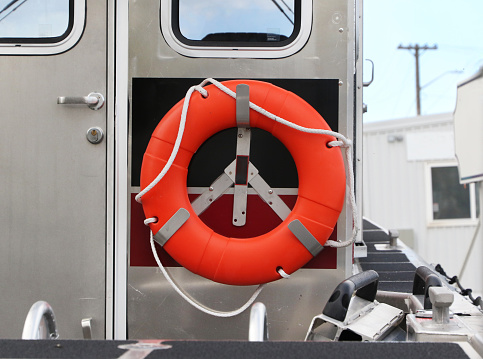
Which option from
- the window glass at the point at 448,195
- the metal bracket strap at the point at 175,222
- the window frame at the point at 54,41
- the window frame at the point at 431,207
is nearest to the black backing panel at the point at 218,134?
the metal bracket strap at the point at 175,222

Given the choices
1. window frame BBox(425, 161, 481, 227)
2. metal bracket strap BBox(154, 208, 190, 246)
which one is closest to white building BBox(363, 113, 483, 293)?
window frame BBox(425, 161, 481, 227)

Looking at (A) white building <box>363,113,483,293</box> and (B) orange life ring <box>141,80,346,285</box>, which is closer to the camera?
(B) orange life ring <box>141,80,346,285</box>

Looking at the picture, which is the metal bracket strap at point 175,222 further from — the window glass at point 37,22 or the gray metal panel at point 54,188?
the window glass at point 37,22

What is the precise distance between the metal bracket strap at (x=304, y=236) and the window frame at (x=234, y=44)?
2.31 ft

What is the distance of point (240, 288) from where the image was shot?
2.64 m

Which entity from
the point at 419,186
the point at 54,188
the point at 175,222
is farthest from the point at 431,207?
the point at 54,188

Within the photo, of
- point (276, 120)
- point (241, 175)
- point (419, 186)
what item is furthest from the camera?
point (419, 186)

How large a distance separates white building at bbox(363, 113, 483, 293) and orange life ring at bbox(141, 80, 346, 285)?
7456 mm

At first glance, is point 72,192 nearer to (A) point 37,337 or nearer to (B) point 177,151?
(B) point 177,151

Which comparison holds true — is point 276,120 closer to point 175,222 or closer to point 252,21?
point 252,21

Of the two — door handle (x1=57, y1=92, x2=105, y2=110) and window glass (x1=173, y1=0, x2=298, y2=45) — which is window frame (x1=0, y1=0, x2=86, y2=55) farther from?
window glass (x1=173, y1=0, x2=298, y2=45)

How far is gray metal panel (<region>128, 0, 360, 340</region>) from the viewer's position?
2588 mm

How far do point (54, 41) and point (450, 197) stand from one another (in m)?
8.45

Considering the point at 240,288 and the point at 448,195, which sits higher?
the point at 448,195
